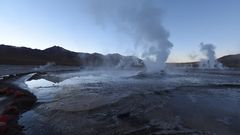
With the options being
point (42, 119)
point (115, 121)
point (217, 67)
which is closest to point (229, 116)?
point (115, 121)

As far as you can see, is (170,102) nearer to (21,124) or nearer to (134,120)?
(134,120)

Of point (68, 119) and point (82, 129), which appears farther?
point (68, 119)

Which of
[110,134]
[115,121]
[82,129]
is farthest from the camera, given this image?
[115,121]

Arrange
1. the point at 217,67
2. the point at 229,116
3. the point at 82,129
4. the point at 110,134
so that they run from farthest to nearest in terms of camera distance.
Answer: the point at 217,67 < the point at 229,116 < the point at 82,129 < the point at 110,134

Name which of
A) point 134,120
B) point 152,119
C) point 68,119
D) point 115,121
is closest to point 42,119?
point 68,119

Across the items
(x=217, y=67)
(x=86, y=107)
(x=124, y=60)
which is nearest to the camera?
(x=86, y=107)

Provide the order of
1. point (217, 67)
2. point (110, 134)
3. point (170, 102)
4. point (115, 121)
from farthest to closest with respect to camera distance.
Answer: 1. point (217, 67)
2. point (170, 102)
3. point (115, 121)
4. point (110, 134)

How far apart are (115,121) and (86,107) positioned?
4.76 meters

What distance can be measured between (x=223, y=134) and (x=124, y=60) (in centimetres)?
11499

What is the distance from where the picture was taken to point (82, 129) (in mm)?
13672

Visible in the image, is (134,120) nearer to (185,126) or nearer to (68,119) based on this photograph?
(185,126)

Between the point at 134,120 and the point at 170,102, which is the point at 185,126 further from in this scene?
the point at 170,102

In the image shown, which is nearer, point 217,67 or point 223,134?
point 223,134

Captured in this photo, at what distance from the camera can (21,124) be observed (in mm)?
14219
